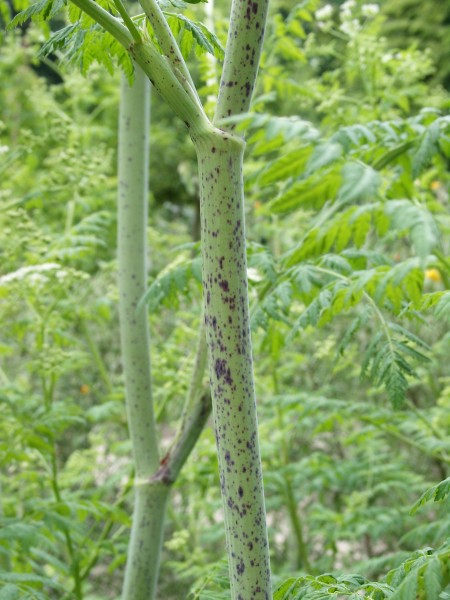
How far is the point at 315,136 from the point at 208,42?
38cm

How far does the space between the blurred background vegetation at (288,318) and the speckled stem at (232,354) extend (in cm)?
5

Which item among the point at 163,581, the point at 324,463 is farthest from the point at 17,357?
the point at 324,463

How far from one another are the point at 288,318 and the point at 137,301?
1.20m

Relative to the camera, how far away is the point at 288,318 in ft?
8.80

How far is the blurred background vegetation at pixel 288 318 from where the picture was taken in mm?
936

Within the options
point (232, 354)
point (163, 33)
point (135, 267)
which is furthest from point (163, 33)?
point (135, 267)

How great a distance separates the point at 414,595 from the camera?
75 centimetres

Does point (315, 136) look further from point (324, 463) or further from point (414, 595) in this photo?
point (324, 463)

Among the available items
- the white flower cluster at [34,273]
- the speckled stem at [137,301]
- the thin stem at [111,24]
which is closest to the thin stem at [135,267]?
the speckled stem at [137,301]

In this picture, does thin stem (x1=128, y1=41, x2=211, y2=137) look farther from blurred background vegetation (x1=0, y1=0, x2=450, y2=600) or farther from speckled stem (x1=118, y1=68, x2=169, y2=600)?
speckled stem (x1=118, y1=68, x2=169, y2=600)

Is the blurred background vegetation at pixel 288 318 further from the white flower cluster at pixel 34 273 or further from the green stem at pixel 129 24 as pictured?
the green stem at pixel 129 24

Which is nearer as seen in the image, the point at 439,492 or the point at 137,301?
the point at 439,492

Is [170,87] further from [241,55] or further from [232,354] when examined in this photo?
[232,354]

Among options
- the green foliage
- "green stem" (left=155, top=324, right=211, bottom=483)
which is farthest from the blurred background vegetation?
"green stem" (left=155, top=324, right=211, bottom=483)
